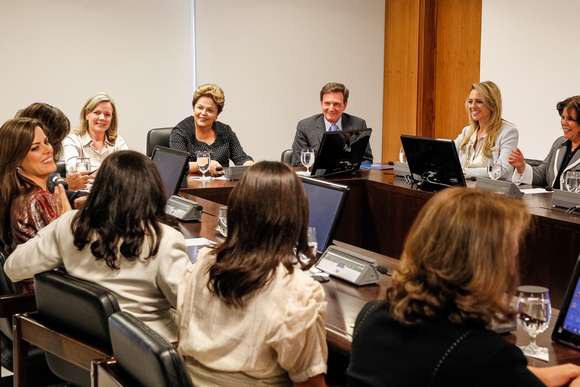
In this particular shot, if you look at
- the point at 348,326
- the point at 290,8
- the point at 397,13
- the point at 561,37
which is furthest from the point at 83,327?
the point at 397,13

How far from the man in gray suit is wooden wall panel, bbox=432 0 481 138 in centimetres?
184

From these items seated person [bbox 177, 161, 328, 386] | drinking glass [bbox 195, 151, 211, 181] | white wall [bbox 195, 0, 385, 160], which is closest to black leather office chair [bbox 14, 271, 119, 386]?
seated person [bbox 177, 161, 328, 386]

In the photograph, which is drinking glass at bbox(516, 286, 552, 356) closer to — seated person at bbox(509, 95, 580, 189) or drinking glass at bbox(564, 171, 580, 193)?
drinking glass at bbox(564, 171, 580, 193)

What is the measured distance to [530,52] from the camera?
6281mm

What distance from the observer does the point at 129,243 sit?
234 centimetres

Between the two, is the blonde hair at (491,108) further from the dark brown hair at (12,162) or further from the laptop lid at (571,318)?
the laptop lid at (571,318)

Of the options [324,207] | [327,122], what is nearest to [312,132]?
[327,122]

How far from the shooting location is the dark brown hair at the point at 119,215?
2346 mm

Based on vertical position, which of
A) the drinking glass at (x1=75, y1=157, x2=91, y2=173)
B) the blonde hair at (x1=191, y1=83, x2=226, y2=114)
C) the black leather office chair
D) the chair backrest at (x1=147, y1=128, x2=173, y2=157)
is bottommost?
the black leather office chair

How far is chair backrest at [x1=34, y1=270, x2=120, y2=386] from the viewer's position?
6.73ft

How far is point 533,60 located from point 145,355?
5306mm

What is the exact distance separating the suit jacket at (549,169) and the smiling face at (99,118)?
2.49 m

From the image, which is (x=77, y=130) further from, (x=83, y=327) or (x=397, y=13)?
(x=397, y=13)

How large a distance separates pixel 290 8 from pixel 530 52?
220cm
